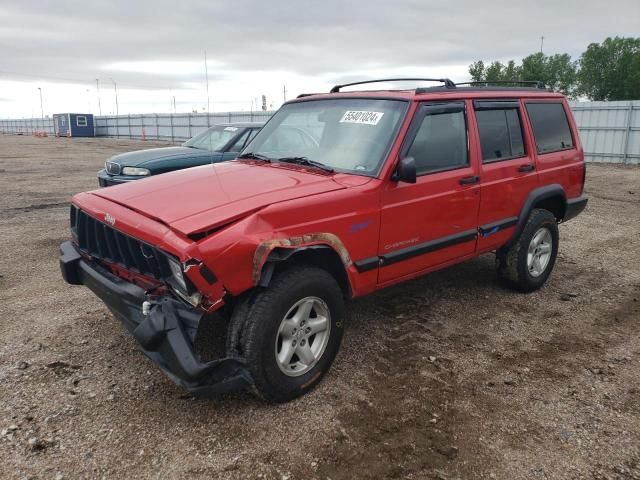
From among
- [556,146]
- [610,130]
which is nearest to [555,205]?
[556,146]

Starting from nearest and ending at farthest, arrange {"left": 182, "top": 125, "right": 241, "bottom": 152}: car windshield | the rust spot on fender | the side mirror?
the rust spot on fender, the side mirror, {"left": 182, "top": 125, "right": 241, "bottom": 152}: car windshield

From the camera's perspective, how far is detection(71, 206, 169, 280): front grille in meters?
2.89

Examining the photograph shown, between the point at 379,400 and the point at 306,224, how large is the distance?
1234mm

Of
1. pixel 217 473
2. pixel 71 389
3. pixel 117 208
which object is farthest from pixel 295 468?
pixel 117 208

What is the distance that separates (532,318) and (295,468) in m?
2.88

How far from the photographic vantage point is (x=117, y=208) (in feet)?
10.5

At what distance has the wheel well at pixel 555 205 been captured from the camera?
5164 millimetres

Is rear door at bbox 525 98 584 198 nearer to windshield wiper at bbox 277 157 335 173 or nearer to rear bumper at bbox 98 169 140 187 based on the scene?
windshield wiper at bbox 277 157 335 173

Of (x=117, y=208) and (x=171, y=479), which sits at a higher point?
(x=117, y=208)

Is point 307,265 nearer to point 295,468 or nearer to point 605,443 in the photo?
point 295,468

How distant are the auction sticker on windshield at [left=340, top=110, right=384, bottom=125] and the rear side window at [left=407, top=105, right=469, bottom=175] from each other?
328mm

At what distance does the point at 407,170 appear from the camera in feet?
11.1

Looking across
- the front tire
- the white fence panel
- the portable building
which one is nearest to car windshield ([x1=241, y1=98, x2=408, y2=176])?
the front tire

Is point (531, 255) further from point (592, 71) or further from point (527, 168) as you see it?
point (592, 71)
